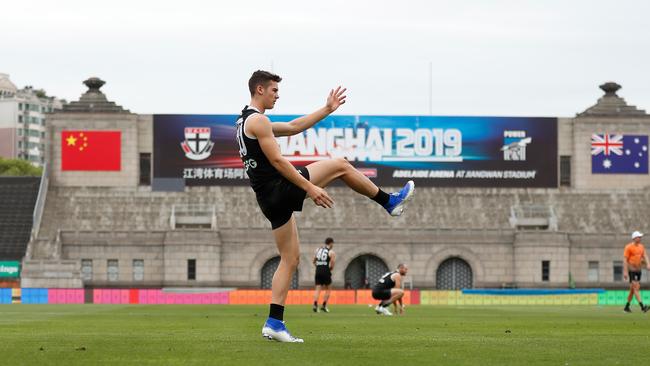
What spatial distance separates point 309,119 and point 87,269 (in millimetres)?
64759

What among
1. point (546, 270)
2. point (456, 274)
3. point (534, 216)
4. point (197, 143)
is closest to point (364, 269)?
point (456, 274)

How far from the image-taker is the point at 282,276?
46.5ft

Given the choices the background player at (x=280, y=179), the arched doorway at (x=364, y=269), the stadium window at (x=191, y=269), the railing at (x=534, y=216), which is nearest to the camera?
the background player at (x=280, y=179)

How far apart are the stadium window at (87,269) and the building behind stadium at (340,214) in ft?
0.31

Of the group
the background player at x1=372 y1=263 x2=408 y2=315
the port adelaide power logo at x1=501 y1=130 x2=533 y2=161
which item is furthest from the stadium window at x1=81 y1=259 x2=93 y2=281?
the background player at x1=372 y1=263 x2=408 y2=315

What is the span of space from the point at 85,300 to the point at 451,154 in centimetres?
2872

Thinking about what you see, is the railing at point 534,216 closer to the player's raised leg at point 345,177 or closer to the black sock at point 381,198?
the black sock at point 381,198

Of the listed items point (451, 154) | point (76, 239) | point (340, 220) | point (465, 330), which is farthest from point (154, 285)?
point (465, 330)

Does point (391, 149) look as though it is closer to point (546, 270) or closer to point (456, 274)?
point (456, 274)

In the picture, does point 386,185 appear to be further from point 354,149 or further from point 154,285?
point 154,285

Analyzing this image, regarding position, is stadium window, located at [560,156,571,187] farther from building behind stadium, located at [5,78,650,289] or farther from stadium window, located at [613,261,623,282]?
stadium window, located at [613,261,623,282]

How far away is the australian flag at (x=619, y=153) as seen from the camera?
277 feet

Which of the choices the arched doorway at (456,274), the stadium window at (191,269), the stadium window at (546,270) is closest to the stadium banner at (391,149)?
the arched doorway at (456,274)

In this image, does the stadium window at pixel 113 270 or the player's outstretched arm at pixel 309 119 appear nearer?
the player's outstretched arm at pixel 309 119
